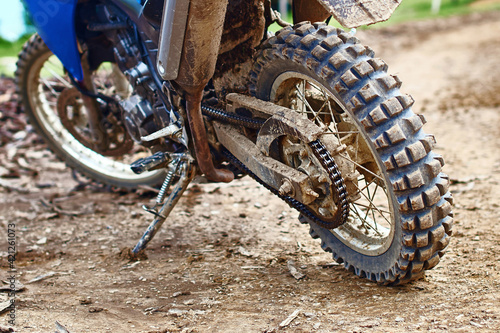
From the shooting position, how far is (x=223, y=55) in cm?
281

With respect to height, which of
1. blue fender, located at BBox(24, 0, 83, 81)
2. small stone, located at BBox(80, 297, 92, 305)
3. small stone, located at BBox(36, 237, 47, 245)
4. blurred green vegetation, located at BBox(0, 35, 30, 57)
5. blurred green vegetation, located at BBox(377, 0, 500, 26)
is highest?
blurred green vegetation, located at BBox(377, 0, 500, 26)

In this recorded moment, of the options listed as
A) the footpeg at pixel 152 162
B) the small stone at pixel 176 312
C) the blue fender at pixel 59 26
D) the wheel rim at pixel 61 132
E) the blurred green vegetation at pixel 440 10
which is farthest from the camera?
the blurred green vegetation at pixel 440 10

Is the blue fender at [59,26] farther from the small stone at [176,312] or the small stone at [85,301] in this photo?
the small stone at [176,312]

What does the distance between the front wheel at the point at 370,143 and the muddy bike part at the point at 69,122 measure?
1.78 metres

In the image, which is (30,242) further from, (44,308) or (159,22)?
(159,22)

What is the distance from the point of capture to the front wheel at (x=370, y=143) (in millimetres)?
2174

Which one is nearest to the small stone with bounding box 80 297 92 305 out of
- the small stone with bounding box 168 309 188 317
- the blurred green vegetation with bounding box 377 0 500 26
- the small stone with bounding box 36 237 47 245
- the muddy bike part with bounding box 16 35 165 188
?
the small stone with bounding box 168 309 188 317

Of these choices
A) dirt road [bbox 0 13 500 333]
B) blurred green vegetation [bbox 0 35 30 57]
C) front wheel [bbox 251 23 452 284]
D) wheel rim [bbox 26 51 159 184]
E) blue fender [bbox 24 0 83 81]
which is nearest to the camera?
Result: front wheel [bbox 251 23 452 284]

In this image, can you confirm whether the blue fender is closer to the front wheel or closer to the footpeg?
the footpeg

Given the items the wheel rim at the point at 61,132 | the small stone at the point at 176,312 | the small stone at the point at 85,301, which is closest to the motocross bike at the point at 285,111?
the small stone at the point at 85,301

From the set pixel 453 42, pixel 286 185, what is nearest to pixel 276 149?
pixel 286 185

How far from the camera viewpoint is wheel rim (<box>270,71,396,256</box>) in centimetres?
241

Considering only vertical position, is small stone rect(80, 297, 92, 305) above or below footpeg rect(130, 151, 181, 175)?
below

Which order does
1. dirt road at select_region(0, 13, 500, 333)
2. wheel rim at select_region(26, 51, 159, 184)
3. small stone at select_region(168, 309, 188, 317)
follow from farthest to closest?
wheel rim at select_region(26, 51, 159, 184)
small stone at select_region(168, 309, 188, 317)
dirt road at select_region(0, 13, 500, 333)
